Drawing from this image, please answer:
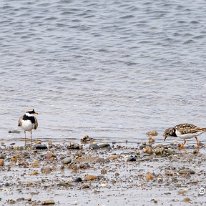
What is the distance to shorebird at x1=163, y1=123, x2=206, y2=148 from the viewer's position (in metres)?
19.0

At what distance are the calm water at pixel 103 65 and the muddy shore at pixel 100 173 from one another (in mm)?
1521

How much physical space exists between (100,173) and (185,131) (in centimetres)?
363

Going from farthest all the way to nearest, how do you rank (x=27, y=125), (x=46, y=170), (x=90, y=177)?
(x=27, y=125), (x=46, y=170), (x=90, y=177)

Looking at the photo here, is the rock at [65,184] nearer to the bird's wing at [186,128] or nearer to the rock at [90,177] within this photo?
the rock at [90,177]

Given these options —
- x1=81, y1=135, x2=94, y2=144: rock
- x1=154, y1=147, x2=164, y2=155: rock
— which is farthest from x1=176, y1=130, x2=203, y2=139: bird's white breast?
x1=81, y1=135, x2=94, y2=144: rock

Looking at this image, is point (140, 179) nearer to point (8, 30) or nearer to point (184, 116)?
point (184, 116)

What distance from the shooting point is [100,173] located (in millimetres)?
15961

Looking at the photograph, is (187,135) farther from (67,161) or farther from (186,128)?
(67,161)

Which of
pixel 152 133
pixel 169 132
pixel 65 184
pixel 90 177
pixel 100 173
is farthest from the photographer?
pixel 152 133

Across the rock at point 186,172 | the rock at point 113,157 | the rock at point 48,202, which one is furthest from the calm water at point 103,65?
the rock at point 48,202

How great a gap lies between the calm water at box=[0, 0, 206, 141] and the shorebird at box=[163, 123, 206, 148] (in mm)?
891

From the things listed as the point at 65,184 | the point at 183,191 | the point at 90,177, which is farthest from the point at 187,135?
the point at 65,184

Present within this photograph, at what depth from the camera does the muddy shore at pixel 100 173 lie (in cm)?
1419

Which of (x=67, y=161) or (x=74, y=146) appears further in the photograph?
(x=74, y=146)
